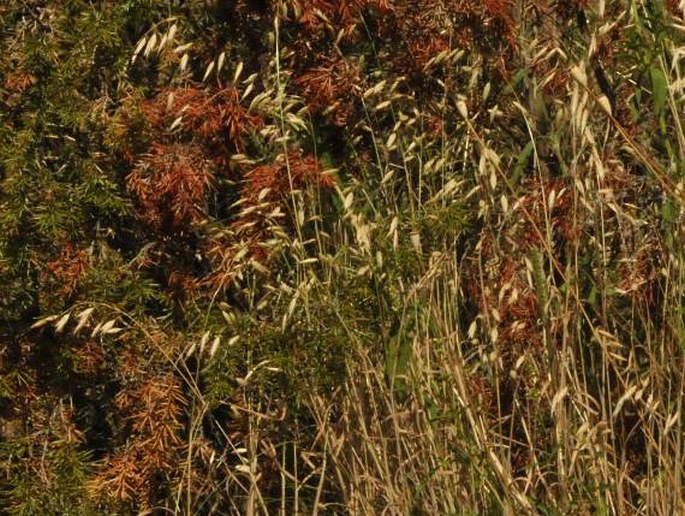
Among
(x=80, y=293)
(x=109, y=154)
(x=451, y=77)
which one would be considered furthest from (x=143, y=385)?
(x=451, y=77)

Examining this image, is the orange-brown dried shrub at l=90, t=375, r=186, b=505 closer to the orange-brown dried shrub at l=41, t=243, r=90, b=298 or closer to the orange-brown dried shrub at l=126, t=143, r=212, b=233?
the orange-brown dried shrub at l=41, t=243, r=90, b=298

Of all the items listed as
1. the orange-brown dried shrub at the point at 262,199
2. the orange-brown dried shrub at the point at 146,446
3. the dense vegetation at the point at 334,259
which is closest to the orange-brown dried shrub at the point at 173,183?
the dense vegetation at the point at 334,259

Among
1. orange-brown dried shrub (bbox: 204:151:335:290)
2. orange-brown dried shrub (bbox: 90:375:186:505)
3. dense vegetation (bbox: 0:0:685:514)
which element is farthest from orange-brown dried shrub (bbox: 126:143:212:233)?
orange-brown dried shrub (bbox: 90:375:186:505)

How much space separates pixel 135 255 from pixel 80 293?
10.2 inches

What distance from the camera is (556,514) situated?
3205mm

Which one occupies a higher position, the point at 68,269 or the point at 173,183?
the point at 173,183

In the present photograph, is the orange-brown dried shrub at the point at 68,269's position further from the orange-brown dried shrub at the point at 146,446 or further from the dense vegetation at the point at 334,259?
the orange-brown dried shrub at the point at 146,446

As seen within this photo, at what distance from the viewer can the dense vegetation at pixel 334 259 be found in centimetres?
335

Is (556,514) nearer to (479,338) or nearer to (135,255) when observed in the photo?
(479,338)

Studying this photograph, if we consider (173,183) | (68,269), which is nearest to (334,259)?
(173,183)

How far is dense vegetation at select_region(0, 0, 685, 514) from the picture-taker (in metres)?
3.35

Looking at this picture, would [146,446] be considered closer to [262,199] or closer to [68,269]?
[68,269]

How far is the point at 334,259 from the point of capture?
3432 mm

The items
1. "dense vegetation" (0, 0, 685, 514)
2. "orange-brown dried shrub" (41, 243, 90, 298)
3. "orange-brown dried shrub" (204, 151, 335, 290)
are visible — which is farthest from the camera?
"orange-brown dried shrub" (41, 243, 90, 298)
